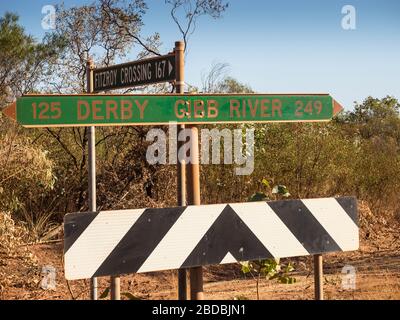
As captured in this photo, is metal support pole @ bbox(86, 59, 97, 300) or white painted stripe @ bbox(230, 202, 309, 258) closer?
white painted stripe @ bbox(230, 202, 309, 258)

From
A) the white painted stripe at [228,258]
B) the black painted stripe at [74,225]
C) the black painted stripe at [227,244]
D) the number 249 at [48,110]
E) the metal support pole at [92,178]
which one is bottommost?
the white painted stripe at [228,258]

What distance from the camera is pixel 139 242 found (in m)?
4.48

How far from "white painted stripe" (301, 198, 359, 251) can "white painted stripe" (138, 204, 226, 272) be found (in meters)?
0.77

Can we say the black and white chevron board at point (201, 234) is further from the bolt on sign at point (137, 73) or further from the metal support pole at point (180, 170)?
the bolt on sign at point (137, 73)

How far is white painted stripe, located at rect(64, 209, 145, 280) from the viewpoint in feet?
14.1

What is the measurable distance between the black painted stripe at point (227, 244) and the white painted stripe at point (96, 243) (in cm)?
49

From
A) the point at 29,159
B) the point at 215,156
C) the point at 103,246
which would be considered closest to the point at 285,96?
the point at 103,246

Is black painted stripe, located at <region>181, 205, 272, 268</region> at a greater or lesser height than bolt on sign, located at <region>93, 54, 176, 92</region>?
lesser

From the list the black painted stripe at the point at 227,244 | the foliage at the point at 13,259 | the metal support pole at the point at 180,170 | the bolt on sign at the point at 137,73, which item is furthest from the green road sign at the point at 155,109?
the foliage at the point at 13,259

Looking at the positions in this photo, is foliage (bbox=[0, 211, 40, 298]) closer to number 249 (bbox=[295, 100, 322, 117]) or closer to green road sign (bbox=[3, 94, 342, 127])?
green road sign (bbox=[3, 94, 342, 127])

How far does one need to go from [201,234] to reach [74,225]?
851mm

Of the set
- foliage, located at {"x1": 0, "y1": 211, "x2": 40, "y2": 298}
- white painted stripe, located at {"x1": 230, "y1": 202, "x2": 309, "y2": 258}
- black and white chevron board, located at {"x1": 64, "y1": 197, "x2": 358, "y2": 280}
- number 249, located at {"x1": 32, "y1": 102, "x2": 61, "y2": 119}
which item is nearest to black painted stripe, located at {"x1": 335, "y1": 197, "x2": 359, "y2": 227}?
black and white chevron board, located at {"x1": 64, "y1": 197, "x2": 358, "y2": 280}

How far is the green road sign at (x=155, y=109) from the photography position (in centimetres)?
495

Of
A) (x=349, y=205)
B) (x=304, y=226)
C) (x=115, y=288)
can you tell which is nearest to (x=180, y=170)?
(x=304, y=226)
